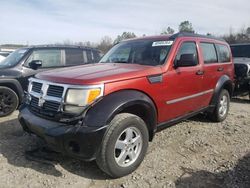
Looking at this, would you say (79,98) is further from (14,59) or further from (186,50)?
(14,59)

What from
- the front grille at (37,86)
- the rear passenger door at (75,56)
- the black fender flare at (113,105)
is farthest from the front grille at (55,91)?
the rear passenger door at (75,56)

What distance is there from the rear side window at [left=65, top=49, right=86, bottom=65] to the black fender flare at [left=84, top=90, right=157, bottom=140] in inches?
172

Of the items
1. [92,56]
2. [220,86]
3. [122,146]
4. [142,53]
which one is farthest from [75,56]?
[122,146]

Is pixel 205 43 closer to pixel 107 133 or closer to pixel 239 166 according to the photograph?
pixel 239 166

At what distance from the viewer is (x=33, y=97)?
404 cm

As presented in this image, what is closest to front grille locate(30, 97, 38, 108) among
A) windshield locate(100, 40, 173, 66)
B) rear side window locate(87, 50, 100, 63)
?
windshield locate(100, 40, 173, 66)

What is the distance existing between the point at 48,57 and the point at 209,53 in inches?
165

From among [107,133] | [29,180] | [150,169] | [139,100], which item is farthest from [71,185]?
[139,100]

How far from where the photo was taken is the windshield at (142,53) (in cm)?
448

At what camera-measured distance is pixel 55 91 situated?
3600 millimetres

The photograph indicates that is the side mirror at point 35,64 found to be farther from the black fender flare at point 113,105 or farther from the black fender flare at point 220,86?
the black fender flare at point 220,86

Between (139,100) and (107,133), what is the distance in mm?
698

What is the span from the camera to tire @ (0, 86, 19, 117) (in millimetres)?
6633

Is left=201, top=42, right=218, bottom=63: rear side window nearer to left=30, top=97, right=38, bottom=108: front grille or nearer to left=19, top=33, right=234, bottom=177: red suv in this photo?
left=19, top=33, right=234, bottom=177: red suv
